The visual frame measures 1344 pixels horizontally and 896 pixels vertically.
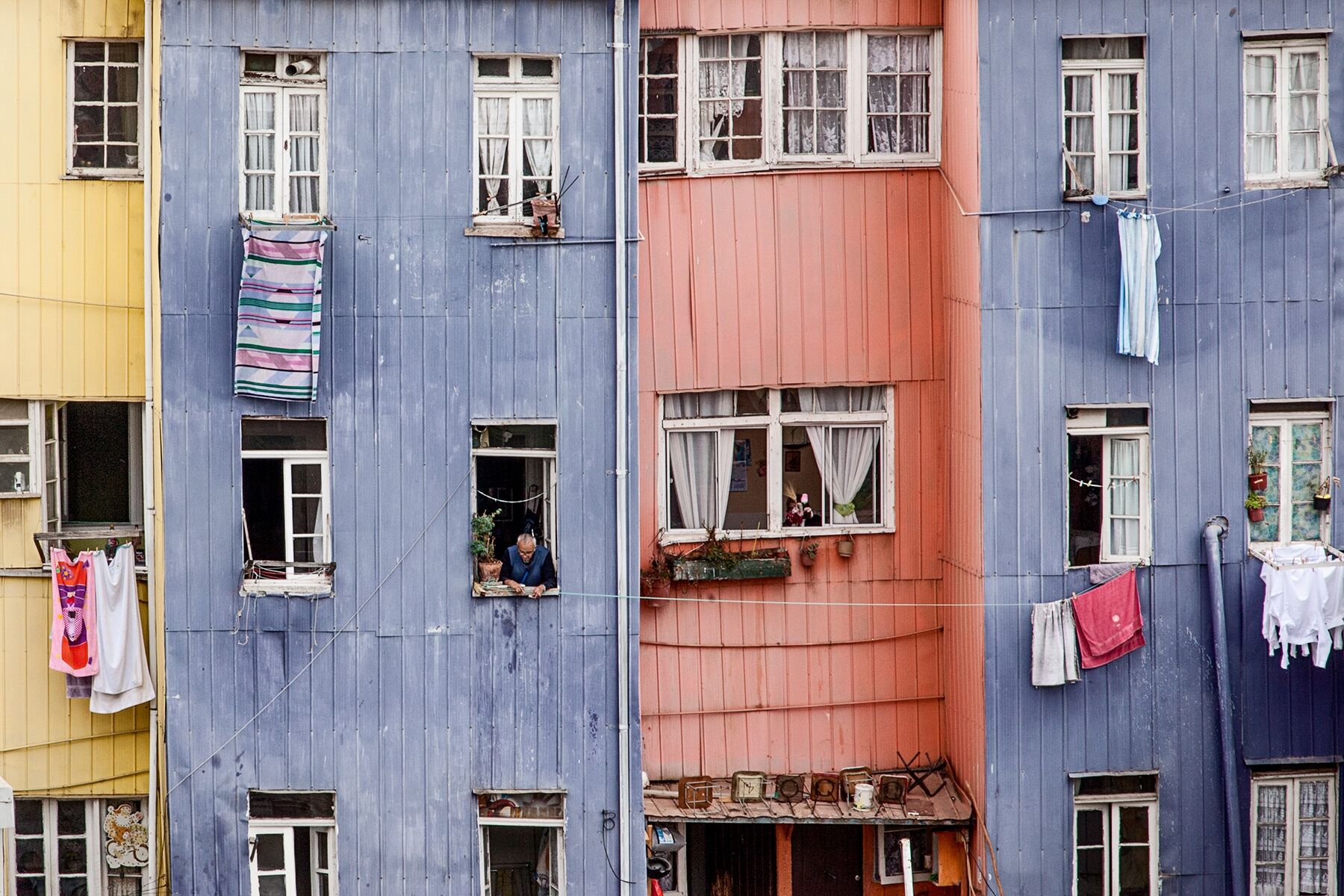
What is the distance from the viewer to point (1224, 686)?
45.9 ft

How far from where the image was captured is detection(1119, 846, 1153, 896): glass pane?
47.7ft

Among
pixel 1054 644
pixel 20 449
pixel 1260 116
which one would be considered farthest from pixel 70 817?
pixel 1260 116

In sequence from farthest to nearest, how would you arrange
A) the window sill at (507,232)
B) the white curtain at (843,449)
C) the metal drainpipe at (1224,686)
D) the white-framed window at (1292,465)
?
the white curtain at (843,449) → the white-framed window at (1292,465) → the metal drainpipe at (1224,686) → the window sill at (507,232)

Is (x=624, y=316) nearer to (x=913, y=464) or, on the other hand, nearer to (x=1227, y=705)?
(x=913, y=464)

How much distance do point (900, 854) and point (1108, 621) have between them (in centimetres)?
338

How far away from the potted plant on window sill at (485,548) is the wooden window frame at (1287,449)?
7335 mm

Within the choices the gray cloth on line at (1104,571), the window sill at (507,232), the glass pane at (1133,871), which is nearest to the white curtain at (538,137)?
the window sill at (507,232)

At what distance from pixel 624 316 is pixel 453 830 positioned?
5.27 metres

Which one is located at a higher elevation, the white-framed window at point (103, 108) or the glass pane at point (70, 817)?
the white-framed window at point (103, 108)

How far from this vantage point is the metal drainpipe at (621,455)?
13.7 m

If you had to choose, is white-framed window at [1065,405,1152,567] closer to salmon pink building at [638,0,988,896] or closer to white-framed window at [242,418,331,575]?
salmon pink building at [638,0,988,896]

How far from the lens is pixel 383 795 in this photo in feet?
46.1

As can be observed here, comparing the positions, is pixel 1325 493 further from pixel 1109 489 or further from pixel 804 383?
pixel 804 383

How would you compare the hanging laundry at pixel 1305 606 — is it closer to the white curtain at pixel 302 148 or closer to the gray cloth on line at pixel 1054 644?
the gray cloth on line at pixel 1054 644
